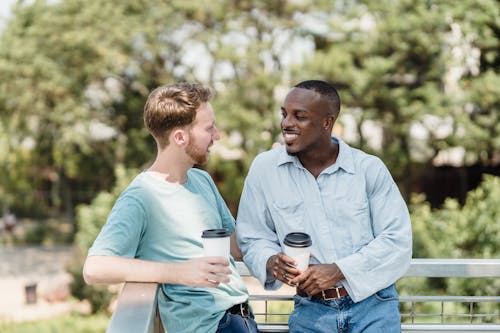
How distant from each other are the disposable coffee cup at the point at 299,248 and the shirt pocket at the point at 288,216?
0.26 metres

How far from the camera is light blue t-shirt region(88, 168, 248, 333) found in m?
2.09

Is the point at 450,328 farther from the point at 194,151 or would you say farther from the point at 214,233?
the point at 194,151

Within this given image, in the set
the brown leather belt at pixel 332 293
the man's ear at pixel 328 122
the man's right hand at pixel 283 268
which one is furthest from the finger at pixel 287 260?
the man's ear at pixel 328 122

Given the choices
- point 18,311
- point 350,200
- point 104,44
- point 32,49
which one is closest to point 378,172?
point 350,200

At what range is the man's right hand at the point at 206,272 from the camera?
199 centimetres

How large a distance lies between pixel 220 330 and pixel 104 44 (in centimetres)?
1561

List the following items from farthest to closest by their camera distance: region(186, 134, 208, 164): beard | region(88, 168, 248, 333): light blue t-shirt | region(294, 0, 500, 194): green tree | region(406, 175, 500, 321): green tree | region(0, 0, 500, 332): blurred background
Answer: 1. region(0, 0, 500, 332): blurred background
2. region(294, 0, 500, 194): green tree
3. region(406, 175, 500, 321): green tree
4. region(186, 134, 208, 164): beard
5. region(88, 168, 248, 333): light blue t-shirt

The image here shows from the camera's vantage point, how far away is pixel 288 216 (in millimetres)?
2451

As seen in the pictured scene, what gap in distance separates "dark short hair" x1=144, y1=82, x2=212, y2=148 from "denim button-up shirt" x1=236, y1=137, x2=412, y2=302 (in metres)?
0.45

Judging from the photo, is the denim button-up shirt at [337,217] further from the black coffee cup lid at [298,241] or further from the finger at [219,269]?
the finger at [219,269]

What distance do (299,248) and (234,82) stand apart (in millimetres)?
15056

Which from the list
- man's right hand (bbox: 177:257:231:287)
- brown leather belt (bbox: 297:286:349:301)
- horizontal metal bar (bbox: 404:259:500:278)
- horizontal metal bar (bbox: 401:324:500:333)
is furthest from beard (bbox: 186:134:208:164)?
horizontal metal bar (bbox: 401:324:500:333)

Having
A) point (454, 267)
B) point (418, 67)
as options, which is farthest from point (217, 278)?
point (418, 67)

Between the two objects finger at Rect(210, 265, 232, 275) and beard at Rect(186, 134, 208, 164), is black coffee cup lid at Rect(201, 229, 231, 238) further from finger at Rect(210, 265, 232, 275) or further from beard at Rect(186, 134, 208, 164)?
beard at Rect(186, 134, 208, 164)
